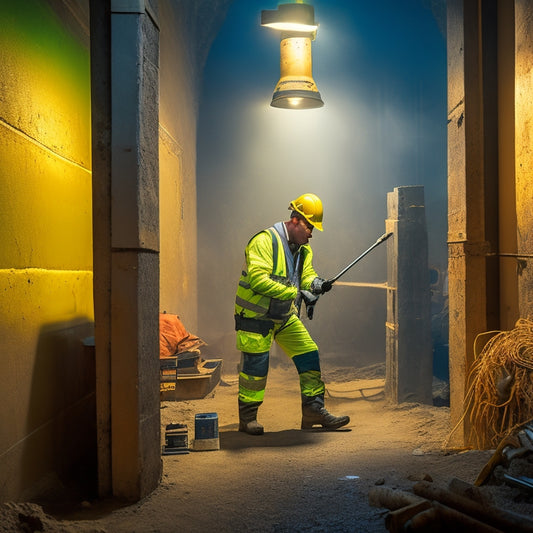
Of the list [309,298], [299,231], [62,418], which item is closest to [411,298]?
[309,298]

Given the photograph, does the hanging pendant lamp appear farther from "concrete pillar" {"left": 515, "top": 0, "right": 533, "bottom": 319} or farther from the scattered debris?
the scattered debris

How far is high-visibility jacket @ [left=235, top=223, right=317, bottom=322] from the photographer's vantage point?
5.45m

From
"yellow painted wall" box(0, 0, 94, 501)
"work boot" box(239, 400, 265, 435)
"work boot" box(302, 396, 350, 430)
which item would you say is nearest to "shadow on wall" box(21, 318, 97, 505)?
"yellow painted wall" box(0, 0, 94, 501)

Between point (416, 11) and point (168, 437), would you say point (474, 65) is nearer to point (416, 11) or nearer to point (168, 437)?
point (168, 437)

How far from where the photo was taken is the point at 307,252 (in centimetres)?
625

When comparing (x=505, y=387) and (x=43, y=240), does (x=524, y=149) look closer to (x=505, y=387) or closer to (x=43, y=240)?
(x=505, y=387)

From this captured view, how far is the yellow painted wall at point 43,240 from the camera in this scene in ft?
11.6

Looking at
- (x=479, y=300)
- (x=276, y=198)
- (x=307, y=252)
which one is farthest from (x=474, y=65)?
(x=276, y=198)

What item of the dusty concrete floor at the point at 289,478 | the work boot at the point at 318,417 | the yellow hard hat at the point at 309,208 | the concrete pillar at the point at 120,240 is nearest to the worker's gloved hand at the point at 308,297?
the yellow hard hat at the point at 309,208

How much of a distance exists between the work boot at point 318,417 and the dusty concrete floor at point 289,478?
10 cm

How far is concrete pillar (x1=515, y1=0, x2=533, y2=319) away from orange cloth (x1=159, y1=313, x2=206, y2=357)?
4052 mm

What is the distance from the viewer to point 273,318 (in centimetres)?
561

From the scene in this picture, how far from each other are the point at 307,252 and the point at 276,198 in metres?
5.27

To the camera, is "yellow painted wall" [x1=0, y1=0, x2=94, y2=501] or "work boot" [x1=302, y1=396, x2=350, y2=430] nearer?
"yellow painted wall" [x1=0, y1=0, x2=94, y2=501]
